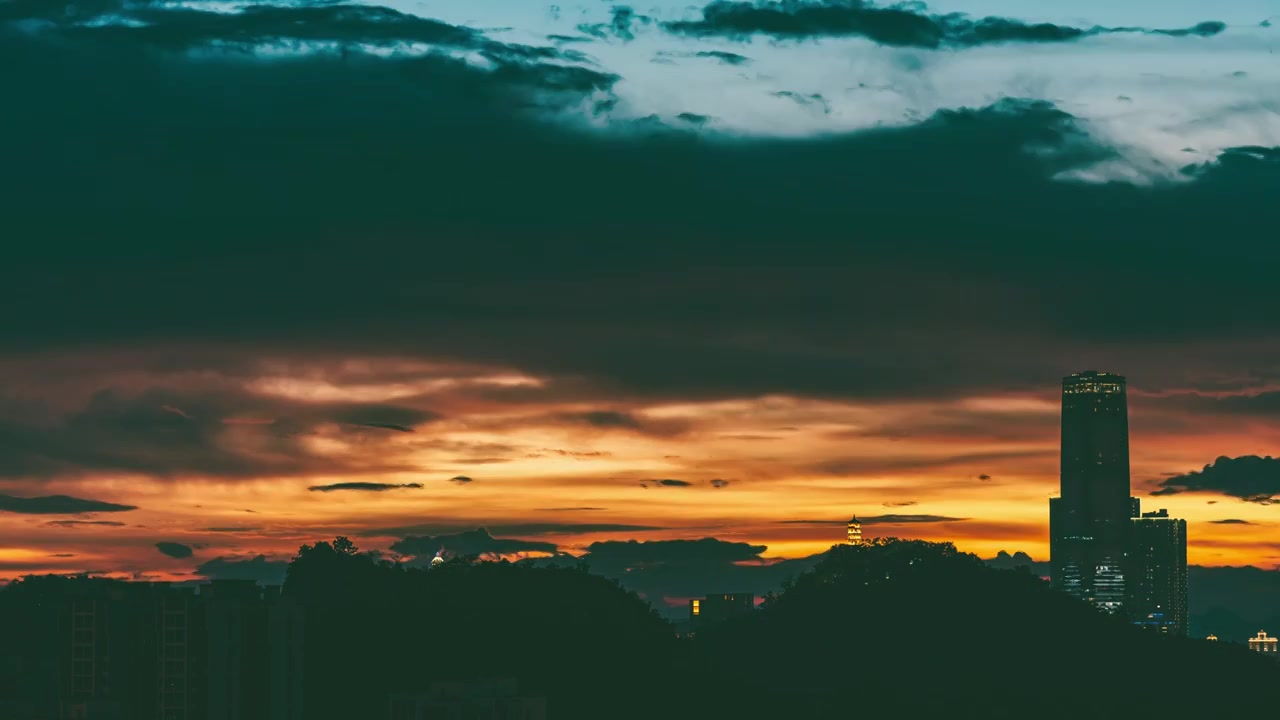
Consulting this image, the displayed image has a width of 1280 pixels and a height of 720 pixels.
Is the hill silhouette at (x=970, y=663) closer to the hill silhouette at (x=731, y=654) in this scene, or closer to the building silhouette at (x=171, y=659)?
the hill silhouette at (x=731, y=654)

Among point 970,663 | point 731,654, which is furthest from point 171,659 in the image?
point 970,663

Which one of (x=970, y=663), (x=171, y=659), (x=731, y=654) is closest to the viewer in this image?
(x=171, y=659)

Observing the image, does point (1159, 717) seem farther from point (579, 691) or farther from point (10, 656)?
point (10, 656)

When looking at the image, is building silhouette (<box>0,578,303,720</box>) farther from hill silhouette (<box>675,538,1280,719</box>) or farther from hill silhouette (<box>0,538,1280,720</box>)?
hill silhouette (<box>675,538,1280,719</box>)

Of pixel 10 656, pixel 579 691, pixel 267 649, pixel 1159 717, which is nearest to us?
pixel 267 649

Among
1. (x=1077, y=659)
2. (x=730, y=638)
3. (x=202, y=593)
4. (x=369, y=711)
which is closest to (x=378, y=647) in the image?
(x=369, y=711)

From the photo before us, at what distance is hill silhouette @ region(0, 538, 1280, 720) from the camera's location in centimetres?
15662

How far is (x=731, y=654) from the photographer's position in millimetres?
191750

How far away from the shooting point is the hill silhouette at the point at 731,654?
514 ft

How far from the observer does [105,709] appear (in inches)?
6097

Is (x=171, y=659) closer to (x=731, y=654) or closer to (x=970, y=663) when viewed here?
(x=731, y=654)

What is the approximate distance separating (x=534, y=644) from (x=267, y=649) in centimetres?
2200

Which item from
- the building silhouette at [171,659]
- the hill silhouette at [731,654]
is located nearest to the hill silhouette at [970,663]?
the hill silhouette at [731,654]

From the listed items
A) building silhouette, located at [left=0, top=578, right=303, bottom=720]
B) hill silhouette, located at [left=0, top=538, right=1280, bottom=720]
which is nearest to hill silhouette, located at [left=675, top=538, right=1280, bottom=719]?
hill silhouette, located at [left=0, top=538, right=1280, bottom=720]
